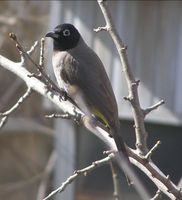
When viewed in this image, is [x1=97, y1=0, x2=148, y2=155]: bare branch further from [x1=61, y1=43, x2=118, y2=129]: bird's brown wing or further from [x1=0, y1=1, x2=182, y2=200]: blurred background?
[x1=0, y1=1, x2=182, y2=200]: blurred background

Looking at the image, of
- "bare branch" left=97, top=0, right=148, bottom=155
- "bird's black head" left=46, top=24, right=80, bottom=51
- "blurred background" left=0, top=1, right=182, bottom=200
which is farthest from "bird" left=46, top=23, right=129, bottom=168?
"blurred background" left=0, top=1, right=182, bottom=200

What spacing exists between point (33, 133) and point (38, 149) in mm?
206

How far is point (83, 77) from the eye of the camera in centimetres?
280

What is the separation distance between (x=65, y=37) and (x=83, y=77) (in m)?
0.33

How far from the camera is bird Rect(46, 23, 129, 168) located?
8.45ft

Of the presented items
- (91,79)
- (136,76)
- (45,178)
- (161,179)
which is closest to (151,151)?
(161,179)

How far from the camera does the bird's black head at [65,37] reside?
3023mm

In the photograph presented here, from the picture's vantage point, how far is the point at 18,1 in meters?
6.13

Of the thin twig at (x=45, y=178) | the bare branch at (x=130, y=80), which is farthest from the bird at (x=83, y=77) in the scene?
the thin twig at (x=45, y=178)

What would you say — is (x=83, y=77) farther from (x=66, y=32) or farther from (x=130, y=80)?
(x=130, y=80)

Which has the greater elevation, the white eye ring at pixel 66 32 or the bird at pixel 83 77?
the white eye ring at pixel 66 32

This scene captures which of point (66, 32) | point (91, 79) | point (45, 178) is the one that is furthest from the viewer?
point (45, 178)

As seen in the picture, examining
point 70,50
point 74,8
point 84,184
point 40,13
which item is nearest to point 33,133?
point 40,13

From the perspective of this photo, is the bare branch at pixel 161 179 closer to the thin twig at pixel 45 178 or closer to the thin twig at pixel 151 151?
the thin twig at pixel 151 151
